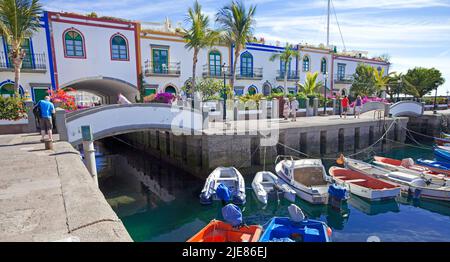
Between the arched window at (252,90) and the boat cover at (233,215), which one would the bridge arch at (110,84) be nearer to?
the arched window at (252,90)

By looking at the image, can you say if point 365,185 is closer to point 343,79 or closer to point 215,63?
point 215,63

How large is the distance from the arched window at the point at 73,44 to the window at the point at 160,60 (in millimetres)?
5870

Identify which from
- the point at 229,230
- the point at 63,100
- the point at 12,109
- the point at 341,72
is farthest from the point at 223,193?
the point at 341,72

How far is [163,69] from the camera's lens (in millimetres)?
25109

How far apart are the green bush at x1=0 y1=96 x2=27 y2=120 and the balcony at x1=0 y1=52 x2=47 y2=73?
8453 mm

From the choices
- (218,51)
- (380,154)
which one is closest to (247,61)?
(218,51)

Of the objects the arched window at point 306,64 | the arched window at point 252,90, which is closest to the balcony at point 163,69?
the arched window at point 252,90

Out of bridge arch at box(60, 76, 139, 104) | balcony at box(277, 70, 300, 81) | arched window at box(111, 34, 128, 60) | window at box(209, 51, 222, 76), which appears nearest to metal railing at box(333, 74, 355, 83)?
balcony at box(277, 70, 300, 81)

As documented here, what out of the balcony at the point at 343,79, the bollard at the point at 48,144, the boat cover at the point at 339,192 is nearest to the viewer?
the bollard at the point at 48,144

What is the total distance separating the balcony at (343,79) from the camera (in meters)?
37.8

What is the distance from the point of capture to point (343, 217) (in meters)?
10.8

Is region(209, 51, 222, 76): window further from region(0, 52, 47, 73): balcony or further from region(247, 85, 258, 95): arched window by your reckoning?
region(0, 52, 47, 73): balcony

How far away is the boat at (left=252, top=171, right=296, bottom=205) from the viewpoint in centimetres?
1182
